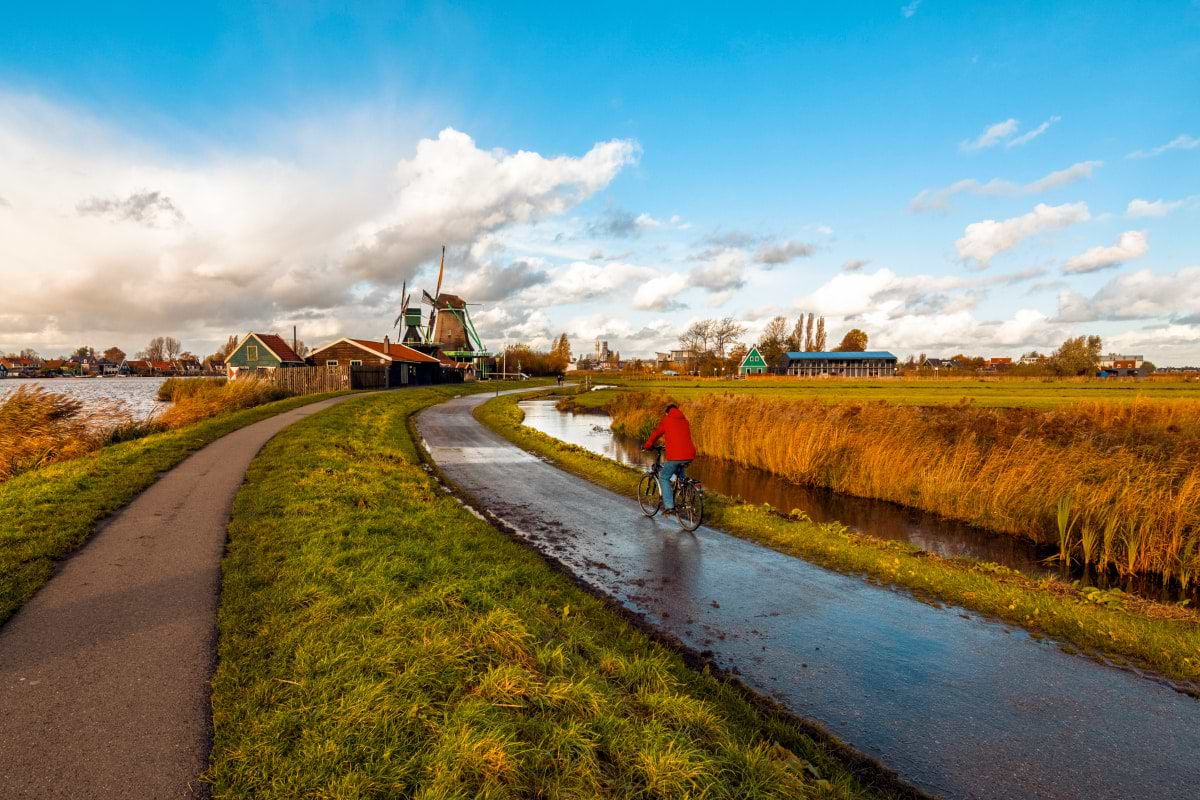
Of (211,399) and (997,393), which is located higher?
(211,399)

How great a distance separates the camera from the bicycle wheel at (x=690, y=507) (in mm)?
10898

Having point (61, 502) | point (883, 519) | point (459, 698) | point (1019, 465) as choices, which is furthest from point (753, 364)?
point (459, 698)

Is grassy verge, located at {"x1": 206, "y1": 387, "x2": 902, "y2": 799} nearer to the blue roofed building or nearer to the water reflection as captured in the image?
the water reflection

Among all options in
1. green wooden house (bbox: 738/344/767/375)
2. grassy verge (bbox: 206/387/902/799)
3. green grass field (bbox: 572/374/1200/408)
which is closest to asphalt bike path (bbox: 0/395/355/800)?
grassy verge (bbox: 206/387/902/799)

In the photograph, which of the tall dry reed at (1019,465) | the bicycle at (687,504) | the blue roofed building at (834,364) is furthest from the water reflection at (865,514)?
the blue roofed building at (834,364)

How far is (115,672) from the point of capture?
4.79 meters

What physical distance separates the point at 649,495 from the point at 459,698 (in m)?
8.49

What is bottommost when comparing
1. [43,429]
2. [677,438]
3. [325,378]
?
[43,429]

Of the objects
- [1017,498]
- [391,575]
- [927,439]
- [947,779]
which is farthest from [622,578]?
[927,439]

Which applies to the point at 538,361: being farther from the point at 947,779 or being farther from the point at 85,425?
the point at 947,779

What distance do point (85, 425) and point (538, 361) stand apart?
342 feet

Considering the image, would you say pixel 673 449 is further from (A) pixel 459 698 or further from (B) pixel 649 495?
(A) pixel 459 698

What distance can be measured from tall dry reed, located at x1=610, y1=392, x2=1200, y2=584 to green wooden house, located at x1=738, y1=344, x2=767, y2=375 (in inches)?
3248

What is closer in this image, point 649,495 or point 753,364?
point 649,495
